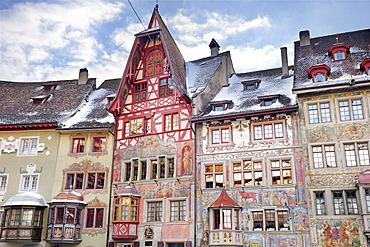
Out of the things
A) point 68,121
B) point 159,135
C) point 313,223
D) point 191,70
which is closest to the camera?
point 313,223

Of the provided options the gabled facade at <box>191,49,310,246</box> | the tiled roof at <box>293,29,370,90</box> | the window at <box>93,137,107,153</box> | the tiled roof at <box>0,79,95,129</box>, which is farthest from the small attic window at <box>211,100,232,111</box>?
the tiled roof at <box>0,79,95,129</box>

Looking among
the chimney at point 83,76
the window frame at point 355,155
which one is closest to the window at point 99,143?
the chimney at point 83,76

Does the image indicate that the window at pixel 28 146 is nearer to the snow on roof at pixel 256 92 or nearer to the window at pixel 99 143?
the window at pixel 99 143

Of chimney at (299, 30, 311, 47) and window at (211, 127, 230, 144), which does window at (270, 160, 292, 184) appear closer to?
window at (211, 127, 230, 144)

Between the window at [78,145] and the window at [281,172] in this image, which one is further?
the window at [78,145]

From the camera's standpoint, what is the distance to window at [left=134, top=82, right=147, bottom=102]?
30.2m

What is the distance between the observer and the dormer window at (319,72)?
25.5m

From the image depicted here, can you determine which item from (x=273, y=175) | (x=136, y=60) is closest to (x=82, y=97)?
(x=136, y=60)

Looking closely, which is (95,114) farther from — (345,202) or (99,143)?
(345,202)

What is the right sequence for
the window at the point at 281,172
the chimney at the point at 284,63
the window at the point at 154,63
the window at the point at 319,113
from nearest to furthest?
the window at the point at 281,172, the window at the point at 319,113, the chimney at the point at 284,63, the window at the point at 154,63

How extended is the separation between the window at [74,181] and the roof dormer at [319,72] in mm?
16738

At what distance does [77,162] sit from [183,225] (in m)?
9.11

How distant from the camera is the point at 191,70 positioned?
33031mm

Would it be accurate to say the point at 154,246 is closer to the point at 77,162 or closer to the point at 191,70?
the point at 77,162
